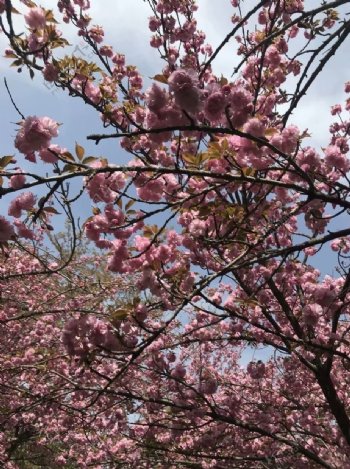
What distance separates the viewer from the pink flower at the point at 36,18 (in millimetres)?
3557

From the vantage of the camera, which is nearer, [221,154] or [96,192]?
[221,154]

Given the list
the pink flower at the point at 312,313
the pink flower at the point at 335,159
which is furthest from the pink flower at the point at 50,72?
the pink flower at the point at 312,313

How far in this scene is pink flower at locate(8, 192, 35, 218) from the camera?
3201mm

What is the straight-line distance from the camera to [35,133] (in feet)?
8.27

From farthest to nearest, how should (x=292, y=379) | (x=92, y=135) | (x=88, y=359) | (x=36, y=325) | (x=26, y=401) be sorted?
(x=36, y=325) < (x=26, y=401) < (x=292, y=379) < (x=88, y=359) < (x=92, y=135)

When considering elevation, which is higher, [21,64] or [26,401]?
[21,64]

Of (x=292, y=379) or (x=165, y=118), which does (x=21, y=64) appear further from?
(x=292, y=379)

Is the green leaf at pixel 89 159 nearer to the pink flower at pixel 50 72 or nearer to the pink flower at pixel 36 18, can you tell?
the pink flower at pixel 36 18

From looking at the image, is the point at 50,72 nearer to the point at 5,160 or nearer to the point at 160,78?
the point at 5,160

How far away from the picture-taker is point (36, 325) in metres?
8.41

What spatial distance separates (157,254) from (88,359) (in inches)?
34.8

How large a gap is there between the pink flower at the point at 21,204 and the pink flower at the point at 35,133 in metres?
0.68

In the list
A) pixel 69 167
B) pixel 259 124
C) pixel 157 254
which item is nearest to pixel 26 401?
pixel 157 254

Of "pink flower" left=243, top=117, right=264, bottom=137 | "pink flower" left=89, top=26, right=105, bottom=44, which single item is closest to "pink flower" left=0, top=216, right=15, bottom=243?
"pink flower" left=243, top=117, right=264, bottom=137
